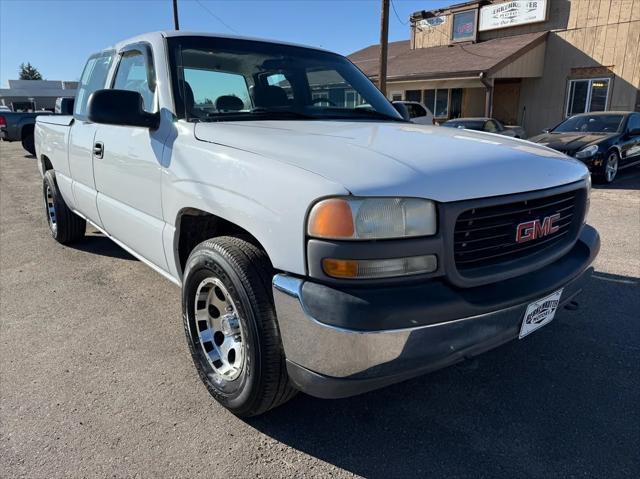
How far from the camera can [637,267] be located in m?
4.68

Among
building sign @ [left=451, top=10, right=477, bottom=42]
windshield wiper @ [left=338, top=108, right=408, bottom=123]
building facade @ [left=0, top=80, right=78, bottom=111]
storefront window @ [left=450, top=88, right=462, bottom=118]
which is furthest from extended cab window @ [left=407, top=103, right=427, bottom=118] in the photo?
building facade @ [left=0, top=80, right=78, bottom=111]

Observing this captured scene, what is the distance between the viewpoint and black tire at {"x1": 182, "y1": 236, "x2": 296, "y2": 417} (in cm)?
209

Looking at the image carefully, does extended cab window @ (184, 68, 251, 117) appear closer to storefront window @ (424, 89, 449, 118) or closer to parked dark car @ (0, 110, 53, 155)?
Result: parked dark car @ (0, 110, 53, 155)

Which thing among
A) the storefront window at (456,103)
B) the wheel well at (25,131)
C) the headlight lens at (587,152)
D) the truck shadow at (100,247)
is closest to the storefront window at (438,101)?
the storefront window at (456,103)

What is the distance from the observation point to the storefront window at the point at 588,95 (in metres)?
17.2

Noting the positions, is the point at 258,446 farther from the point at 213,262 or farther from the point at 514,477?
the point at 514,477

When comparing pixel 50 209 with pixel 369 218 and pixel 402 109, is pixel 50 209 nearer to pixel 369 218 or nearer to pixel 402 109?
pixel 402 109

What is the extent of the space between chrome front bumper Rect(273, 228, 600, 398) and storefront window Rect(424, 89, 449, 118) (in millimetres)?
21476

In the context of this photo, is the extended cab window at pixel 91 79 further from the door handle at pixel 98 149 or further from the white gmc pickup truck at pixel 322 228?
the white gmc pickup truck at pixel 322 228

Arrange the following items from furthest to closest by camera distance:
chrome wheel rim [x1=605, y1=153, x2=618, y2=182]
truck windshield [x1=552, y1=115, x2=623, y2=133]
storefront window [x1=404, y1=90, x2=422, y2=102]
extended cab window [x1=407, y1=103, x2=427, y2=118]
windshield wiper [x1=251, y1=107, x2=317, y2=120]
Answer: storefront window [x1=404, y1=90, x2=422, y2=102], truck windshield [x1=552, y1=115, x2=623, y2=133], chrome wheel rim [x1=605, y1=153, x2=618, y2=182], extended cab window [x1=407, y1=103, x2=427, y2=118], windshield wiper [x1=251, y1=107, x2=317, y2=120]

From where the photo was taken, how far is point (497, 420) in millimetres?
2461

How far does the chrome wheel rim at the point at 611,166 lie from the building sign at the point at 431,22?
49.8 ft

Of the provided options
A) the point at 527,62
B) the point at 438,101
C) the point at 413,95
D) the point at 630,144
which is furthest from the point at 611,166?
the point at 413,95

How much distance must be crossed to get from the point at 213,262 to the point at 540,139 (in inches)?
387
